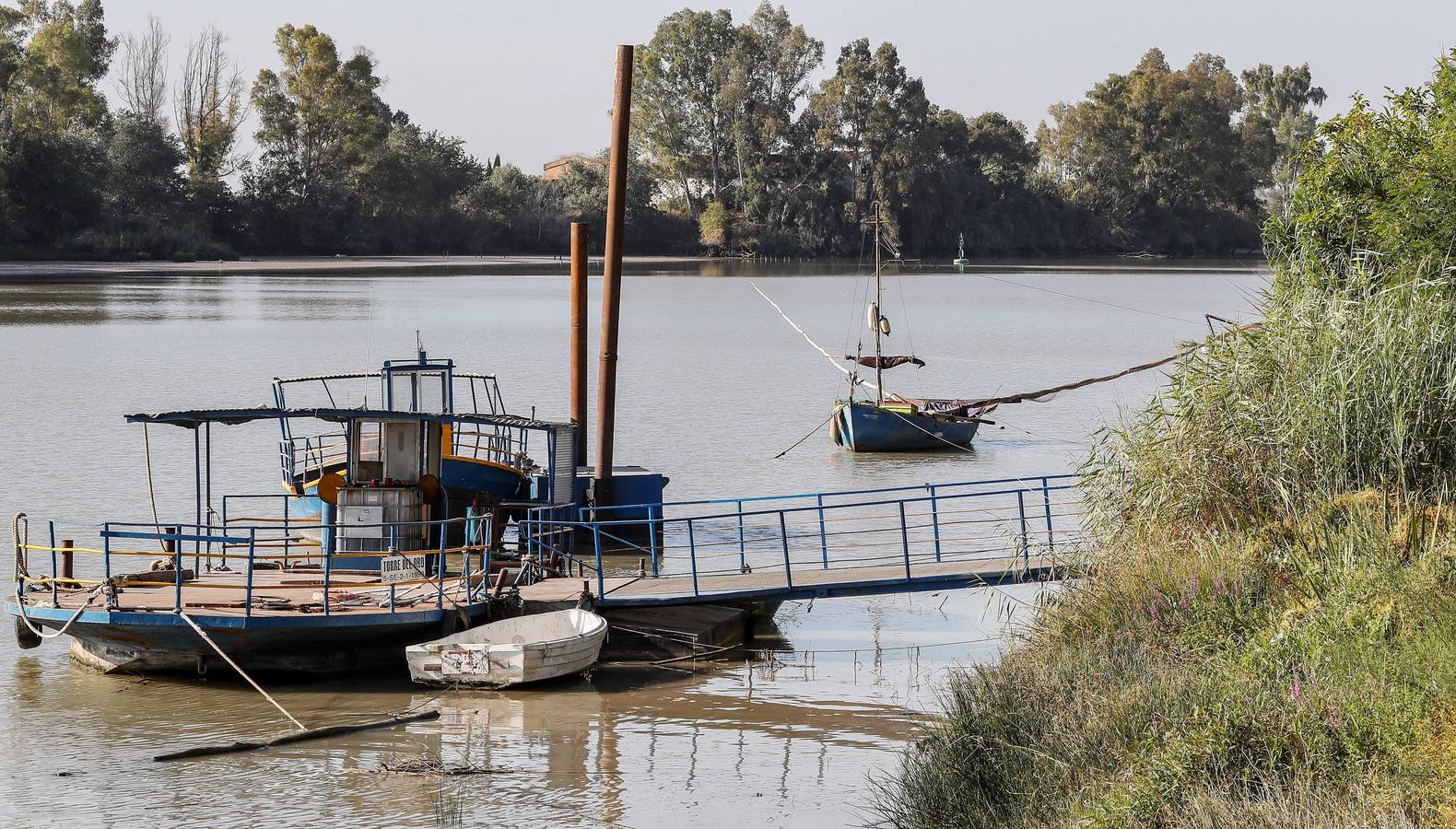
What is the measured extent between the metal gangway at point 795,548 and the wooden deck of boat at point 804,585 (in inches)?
0.7

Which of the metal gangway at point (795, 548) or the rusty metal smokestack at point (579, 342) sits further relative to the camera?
the rusty metal smokestack at point (579, 342)

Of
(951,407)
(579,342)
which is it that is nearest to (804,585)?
(579,342)

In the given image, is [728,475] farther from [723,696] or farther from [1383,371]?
[1383,371]

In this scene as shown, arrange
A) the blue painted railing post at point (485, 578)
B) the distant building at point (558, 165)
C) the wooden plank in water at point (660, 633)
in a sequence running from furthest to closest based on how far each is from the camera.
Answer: the distant building at point (558, 165), the wooden plank in water at point (660, 633), the blue painted railing post at point (485, 578)

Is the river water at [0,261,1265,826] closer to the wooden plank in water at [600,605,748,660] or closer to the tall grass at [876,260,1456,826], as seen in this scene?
the wooden plank in water at [600,605,748,660]

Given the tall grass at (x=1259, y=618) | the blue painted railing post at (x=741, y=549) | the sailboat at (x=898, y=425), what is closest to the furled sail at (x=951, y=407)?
the sailboat at (x=898, y=425)

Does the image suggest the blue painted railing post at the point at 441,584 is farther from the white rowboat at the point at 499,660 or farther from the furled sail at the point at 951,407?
the furled sail at the point at 951,407

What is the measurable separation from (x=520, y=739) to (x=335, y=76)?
129277 millimetres

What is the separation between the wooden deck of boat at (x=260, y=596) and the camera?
1642 centimetres

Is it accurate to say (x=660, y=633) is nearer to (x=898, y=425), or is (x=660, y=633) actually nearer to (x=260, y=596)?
(x=260, y=596)

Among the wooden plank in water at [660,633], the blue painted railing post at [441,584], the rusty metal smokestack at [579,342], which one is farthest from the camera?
the rusty metal smokestack at [579,342]

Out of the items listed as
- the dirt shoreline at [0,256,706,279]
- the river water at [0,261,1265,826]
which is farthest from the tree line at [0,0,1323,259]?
the river water at [0,261,1265,826]

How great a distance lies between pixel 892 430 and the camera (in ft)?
123

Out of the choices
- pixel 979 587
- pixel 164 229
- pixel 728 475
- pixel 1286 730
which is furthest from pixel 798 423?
pixel 164 229
